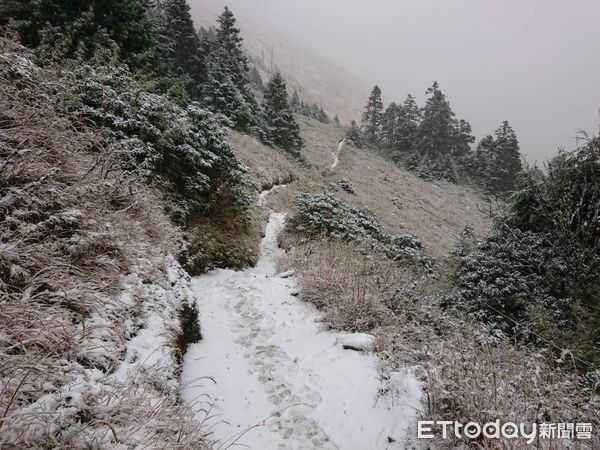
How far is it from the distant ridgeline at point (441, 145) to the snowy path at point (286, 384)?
143 feet

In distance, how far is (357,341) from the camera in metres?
4.39

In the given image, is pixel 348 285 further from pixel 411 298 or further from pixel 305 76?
pixel 305 76

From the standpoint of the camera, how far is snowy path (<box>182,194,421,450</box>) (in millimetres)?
3211

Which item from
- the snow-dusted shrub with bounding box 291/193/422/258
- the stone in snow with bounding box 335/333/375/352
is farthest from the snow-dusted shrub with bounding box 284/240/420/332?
the snow-dusted shrub with bounding box 291/193/422/258

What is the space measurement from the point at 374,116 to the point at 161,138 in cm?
5779

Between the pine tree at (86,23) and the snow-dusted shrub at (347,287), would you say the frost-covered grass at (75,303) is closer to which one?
the snow-dusted shrub at (347,287)

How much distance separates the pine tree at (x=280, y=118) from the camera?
30.5m

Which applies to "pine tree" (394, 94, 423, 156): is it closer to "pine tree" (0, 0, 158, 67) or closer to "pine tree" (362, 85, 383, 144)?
"pine tree" (362, 85, 383, 144)

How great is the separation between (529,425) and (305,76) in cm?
20123

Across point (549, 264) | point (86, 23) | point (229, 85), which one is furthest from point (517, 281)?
point (229, 85)

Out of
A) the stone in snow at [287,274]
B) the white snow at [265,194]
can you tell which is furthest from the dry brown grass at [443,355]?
the white snow at [265,194]

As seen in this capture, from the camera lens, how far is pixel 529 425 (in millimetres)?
2564

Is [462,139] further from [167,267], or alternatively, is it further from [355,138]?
[167,267]

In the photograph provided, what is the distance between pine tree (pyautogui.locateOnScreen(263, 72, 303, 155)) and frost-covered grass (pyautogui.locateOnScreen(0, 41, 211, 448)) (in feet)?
87.9
